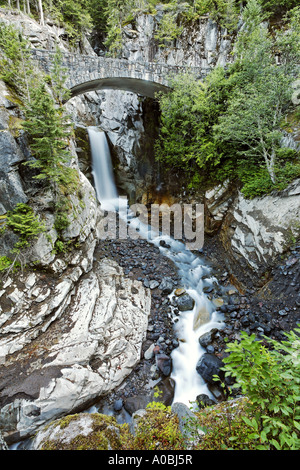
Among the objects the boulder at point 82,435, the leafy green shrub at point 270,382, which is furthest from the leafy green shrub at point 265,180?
the boulder at point 82,435

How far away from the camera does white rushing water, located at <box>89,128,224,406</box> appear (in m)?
6.14

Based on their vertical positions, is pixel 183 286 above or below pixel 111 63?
below

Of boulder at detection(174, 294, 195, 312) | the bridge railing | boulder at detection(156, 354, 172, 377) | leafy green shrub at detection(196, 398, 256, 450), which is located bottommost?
boulder at detection(156, 354, 172, 377)

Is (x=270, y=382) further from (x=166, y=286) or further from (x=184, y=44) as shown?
(x=184, y=44)

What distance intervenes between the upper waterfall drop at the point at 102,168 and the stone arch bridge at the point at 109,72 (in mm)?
3769

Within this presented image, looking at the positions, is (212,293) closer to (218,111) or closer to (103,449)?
(103,449)

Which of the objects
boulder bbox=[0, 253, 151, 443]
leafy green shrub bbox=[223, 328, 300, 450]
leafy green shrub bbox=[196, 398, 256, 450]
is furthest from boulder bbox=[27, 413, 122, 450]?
leafy green shrub bbox=[223, 328, 300, 450]

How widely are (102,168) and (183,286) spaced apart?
39.2 ft

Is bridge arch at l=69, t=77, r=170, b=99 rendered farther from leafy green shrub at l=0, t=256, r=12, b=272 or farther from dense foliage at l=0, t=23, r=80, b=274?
leafy green shrub at l=0, t=256, r=12, b=272

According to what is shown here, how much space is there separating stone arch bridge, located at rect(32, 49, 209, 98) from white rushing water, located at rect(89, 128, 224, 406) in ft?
15.7

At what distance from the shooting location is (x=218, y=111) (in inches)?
386

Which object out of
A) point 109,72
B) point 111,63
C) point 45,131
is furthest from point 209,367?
point 111,63

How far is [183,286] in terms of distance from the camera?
363 inches
